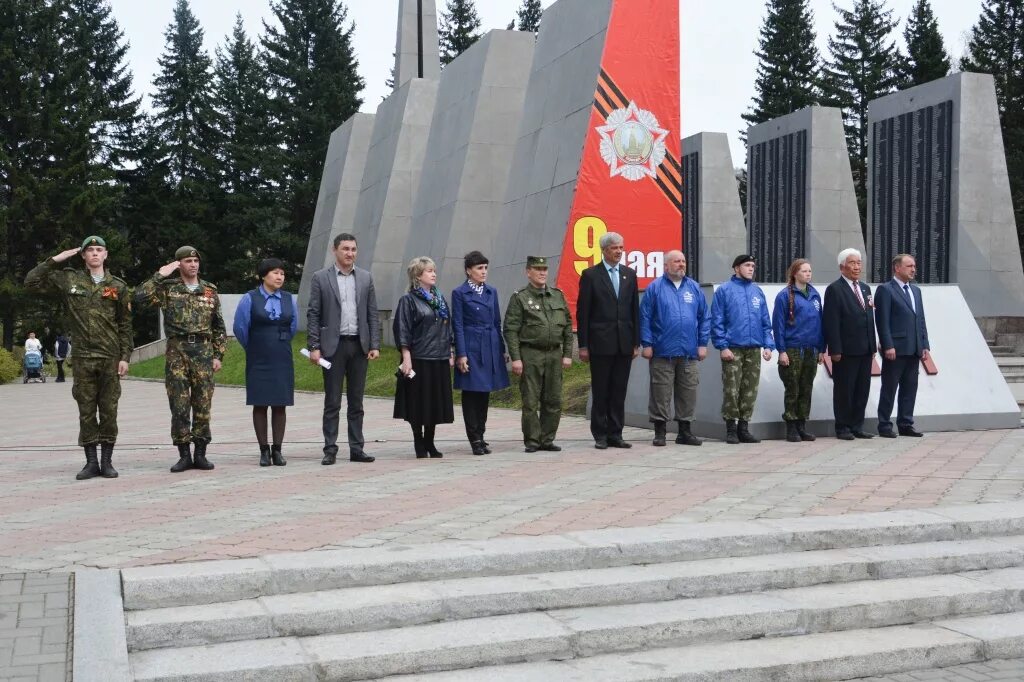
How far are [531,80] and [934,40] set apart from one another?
33.2 metres

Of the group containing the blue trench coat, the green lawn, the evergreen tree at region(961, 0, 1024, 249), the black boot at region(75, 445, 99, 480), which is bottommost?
the black boot at region(75, 445, 99, 480)

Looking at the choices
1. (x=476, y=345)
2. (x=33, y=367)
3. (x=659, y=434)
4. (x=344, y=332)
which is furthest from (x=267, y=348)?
(x=33, y=367)

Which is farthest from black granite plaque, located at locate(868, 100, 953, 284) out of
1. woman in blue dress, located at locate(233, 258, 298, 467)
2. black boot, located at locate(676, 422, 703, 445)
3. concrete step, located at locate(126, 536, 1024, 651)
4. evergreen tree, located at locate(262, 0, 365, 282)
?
→ evergreen tree, located at locate(262, 0, 365, 282)

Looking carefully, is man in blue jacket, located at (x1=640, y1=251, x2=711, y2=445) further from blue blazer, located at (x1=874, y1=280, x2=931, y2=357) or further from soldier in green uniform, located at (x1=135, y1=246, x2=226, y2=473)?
soldier in green uniform, located at (x1=135, y1=246, x2=226, y2=473)

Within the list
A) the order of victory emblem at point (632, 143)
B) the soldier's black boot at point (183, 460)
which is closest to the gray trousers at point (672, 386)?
the soldier's black boot at point (183, 460)

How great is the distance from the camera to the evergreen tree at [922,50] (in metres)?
48.9

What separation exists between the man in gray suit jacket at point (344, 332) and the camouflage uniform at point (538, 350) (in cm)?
128

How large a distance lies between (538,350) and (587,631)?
5359 millimetres

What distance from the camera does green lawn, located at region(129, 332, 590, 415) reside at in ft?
48.5

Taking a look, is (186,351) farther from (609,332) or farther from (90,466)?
(609,332)

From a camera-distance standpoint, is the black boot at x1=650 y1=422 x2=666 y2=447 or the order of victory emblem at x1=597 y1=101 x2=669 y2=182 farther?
the order of victory emblem at x1=597 y1=101 x2=669 y2=182

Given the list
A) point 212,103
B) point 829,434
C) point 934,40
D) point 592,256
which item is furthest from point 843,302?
point 212,103

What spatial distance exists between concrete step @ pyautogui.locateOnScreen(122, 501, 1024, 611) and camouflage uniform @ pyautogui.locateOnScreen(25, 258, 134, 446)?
3.67 m

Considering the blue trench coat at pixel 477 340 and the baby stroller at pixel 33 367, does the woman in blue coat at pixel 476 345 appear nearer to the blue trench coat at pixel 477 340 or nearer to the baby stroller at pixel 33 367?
the blue trench coat at pixel 477 340
